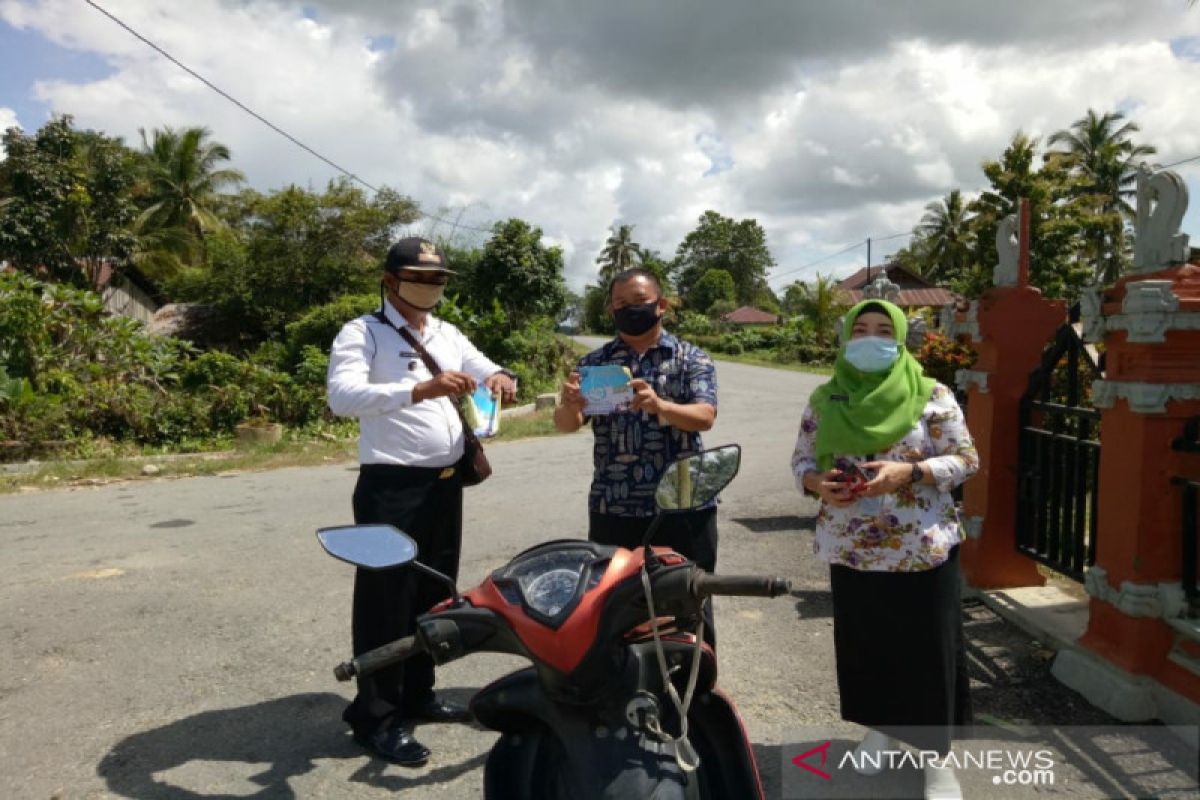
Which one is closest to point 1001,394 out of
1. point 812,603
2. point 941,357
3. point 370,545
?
point 812,603

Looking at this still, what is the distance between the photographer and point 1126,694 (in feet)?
10.8

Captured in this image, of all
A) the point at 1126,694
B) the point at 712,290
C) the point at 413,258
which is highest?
the point at 712,290

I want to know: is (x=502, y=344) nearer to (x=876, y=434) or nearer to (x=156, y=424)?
(x=156, y=424)

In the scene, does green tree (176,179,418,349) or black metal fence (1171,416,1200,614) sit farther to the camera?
green tree (176,179,418,349)

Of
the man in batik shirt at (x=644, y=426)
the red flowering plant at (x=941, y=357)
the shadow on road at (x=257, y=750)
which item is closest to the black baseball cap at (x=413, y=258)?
the man in batik shirt at (x=644, y=426)

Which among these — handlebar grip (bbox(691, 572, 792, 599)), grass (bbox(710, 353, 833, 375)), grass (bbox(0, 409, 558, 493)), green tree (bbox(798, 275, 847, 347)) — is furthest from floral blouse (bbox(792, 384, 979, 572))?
green tree (bbox(798, 275, 847, 347))

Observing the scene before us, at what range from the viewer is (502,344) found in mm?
18688

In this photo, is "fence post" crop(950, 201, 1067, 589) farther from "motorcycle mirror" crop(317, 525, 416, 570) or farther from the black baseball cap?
"motorcycle mirror" crop(317, 525, 416, 570)

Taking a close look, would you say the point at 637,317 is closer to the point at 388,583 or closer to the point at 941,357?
the point at 388,583

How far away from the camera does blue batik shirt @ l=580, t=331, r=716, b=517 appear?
301 centimetres

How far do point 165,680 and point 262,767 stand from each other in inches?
43.8

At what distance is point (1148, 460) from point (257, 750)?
3.62 meters

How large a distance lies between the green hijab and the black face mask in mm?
631

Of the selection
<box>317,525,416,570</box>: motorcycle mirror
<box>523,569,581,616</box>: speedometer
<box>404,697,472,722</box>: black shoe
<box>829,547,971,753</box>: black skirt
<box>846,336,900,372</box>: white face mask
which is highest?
<box>846,336,900,372</box>: white face mask
